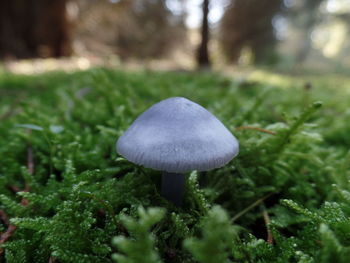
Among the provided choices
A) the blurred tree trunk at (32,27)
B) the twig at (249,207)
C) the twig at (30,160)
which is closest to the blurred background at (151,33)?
the blurred tree trunk at (32,27)

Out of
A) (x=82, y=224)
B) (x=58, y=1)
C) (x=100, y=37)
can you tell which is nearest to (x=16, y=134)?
(x=82, y=224)

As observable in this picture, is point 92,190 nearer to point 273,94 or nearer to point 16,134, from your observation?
point 16,134

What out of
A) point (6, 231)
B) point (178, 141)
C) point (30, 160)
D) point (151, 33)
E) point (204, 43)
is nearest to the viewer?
point (178, 141)

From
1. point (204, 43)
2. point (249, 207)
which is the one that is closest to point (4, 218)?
point (249, 207)

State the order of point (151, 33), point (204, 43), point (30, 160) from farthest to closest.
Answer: point (151, 33) < point (204, 43) < point (30, 160)

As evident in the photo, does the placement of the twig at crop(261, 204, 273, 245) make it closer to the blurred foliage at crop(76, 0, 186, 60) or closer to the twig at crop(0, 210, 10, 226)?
the twig at crop(0, 210, 10, 226)

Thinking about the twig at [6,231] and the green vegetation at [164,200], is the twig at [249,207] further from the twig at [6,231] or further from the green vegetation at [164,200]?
Result: the twig at [6,231]

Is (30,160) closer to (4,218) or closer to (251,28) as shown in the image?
(4,218)
